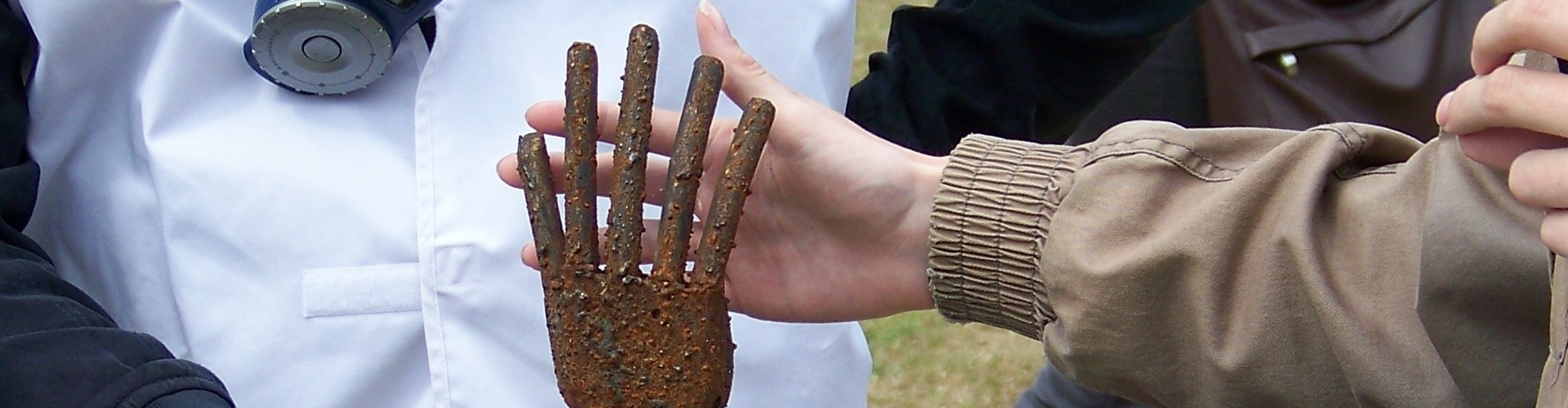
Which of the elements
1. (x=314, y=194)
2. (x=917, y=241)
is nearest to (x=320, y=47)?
(x=314, y=194)

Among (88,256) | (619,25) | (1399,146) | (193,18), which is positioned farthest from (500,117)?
(1399,146)

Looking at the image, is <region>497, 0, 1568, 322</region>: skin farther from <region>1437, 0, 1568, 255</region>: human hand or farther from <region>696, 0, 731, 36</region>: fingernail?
<region>1437, 0, 1568, 255</region>: human hand

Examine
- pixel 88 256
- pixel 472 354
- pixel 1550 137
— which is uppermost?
pixel 1550 137

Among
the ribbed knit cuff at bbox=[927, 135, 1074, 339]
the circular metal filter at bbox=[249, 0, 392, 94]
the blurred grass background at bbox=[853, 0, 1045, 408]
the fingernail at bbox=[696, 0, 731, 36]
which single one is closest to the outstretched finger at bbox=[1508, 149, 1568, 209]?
the ribbed knit cuff at bbox=[927, 135, 1074, 339]

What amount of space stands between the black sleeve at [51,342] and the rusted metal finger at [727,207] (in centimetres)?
38

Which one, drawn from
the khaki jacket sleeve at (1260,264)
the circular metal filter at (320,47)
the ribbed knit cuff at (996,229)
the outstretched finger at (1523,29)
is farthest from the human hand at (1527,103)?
the circular metal filter at (320,47)

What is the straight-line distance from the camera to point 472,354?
1235 mm

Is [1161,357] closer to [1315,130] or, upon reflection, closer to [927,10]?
[1315,130]

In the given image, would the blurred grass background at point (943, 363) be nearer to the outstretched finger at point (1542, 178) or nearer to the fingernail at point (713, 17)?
the fingernail at point (713, 17)

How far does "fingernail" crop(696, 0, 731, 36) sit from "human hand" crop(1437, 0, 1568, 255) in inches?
24.1

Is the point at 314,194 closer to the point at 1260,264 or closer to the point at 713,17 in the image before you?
the point at 713,17

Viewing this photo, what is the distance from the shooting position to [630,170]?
38.7 inches

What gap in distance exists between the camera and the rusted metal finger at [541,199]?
99 centimetres

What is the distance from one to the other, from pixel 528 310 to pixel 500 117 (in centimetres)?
18
